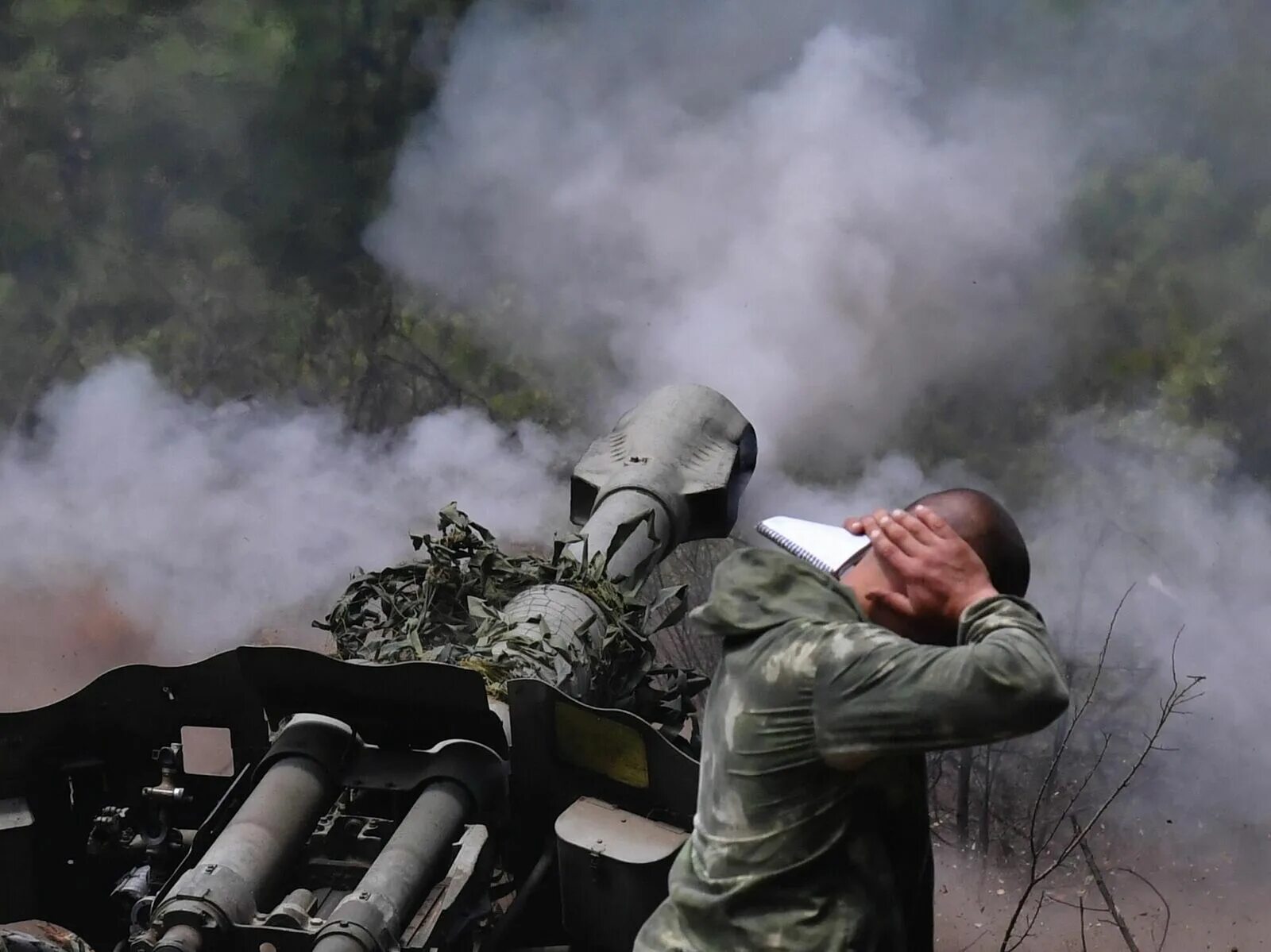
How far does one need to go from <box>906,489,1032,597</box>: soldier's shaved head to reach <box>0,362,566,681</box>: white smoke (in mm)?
5531

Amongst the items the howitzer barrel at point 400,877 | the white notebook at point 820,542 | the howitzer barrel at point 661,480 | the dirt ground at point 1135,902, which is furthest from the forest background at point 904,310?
the white notebook at point 820,542

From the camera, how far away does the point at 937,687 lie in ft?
7.18

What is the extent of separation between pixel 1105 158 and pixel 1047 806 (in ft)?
9.70

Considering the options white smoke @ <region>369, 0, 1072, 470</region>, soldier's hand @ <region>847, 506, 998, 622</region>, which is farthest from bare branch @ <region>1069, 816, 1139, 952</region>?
soldier's hand @ <region>847, 506, 998, 622</region>

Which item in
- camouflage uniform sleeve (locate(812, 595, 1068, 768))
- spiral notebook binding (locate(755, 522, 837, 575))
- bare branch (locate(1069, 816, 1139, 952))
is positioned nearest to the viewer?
camouflage uniform sleeve (locate(812, 595, 1068, 768))

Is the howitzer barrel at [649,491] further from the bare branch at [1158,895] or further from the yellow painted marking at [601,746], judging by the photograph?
the bare branch at [1158,895]

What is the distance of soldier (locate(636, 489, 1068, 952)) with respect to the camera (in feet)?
7.50

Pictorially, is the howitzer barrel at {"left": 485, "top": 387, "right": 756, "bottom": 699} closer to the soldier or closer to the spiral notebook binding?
the spiral notebook binding

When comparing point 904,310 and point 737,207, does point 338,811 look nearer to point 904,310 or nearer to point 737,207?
point 904,310

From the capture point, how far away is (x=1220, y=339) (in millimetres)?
6621

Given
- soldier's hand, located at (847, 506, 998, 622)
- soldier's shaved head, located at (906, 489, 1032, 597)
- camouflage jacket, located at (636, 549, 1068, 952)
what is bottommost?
camouflage jacket, located at (636, 549, 1068, 952)

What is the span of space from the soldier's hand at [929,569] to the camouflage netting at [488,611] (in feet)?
8.18

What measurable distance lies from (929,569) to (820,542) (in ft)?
0.85

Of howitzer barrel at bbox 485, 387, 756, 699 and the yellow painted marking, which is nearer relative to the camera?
the yellow painted marking
